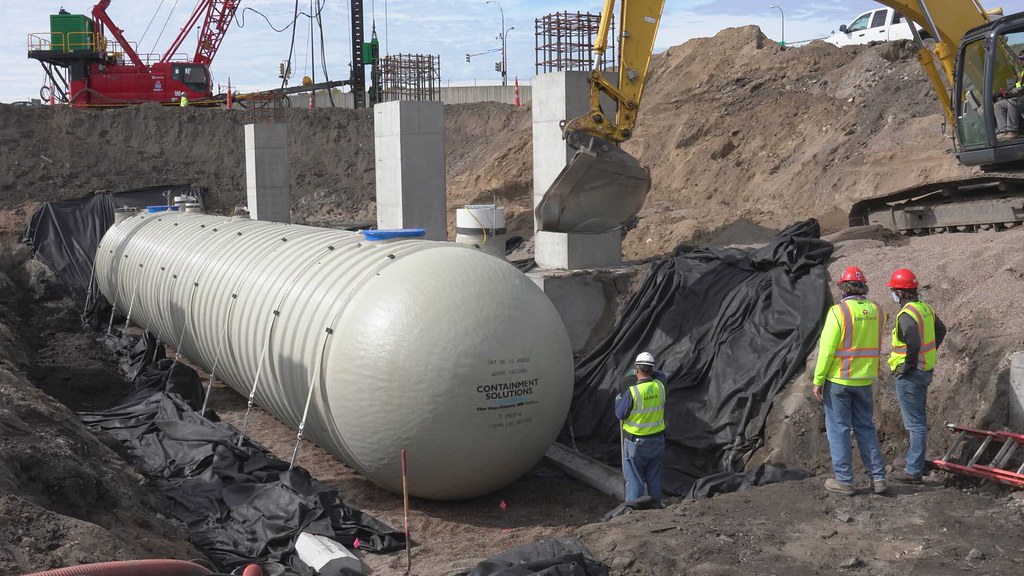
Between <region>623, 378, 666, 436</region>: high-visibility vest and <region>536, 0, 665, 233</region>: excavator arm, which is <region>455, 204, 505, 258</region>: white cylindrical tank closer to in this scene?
<region>536, 0, 665, 233</region>: excavator arm

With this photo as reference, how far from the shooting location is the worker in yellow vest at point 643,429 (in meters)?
7.99

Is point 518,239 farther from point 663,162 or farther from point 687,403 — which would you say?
point 687,403

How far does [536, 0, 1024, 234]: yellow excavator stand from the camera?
1141 cm

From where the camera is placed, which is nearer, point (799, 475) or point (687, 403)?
point (799, 475)

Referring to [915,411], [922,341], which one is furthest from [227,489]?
[922,341]

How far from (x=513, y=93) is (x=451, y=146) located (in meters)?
7.95

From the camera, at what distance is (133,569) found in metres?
4.33

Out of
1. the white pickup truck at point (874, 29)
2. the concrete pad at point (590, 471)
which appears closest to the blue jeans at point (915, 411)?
the concrete pad at point (590, 471)

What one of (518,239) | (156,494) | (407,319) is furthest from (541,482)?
(518,239)

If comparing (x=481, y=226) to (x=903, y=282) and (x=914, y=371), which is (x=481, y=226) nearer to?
(x=903, y=282)

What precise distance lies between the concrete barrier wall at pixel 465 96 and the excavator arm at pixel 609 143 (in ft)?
86.8

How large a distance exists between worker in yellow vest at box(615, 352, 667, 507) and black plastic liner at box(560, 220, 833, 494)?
0.90 m

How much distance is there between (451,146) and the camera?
33.8 m

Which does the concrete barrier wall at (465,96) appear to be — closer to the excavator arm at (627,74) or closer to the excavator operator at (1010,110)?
the excavator arm at (627,74)
